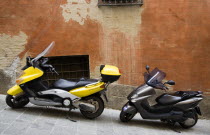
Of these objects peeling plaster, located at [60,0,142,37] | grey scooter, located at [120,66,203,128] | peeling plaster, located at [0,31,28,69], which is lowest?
grey scooter, located at [120,66,203,128]

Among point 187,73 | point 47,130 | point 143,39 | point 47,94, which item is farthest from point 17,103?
point 187,73

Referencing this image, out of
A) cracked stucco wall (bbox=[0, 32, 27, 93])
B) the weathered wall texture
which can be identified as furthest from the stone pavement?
the weathered wall texture

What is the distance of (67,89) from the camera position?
578 cm

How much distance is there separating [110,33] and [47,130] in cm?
369

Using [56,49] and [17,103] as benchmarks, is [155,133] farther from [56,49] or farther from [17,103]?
[56,49]

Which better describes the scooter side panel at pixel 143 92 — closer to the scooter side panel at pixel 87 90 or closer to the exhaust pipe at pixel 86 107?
the scooter side panel at pixel 87 90

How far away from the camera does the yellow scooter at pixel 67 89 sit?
5.76m

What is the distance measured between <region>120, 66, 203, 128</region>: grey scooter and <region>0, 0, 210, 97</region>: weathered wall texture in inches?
75.2

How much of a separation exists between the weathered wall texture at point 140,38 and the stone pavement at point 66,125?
63.7 inches

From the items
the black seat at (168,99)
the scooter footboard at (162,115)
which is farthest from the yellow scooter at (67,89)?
the black seat at (168,99)

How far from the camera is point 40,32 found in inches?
300

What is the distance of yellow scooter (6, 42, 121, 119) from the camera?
576cm

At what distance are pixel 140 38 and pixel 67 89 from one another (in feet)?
9.69

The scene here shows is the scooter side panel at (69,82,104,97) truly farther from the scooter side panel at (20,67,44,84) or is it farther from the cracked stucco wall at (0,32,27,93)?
the cracked stucco wall at (0,32,27,93)
